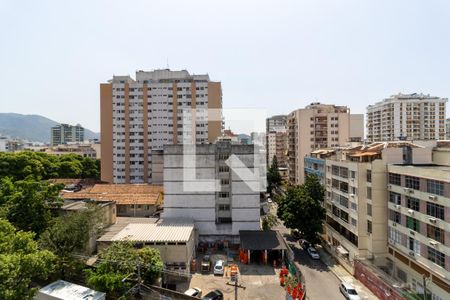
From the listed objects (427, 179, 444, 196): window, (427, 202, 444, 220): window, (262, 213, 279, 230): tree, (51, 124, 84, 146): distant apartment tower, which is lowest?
(262, 213, 279, 230): tree

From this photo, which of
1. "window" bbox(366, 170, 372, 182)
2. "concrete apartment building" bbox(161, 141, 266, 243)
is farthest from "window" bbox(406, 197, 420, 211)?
"concrete apartment building" bbox(161, 141, 266, 243)

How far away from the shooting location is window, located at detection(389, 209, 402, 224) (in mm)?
23406

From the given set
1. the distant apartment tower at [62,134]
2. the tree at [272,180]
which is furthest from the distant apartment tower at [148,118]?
the distant apartment tower at [62,134]

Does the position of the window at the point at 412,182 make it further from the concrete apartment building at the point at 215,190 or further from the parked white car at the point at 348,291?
the concrete apartment building at the point at 215,190

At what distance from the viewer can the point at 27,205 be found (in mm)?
24078

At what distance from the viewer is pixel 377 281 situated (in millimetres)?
22531

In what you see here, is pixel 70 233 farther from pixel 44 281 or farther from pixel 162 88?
pixel 162 88

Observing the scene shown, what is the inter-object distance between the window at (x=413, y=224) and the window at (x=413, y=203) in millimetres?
844

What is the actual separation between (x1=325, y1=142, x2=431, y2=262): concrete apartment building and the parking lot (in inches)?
318

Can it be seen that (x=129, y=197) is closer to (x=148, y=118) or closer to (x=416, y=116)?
(x=148, y=118)

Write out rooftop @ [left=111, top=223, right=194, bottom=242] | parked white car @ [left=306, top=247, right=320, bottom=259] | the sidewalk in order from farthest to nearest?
1. parked white car @ [left=306, top=247, right=320, bottom=259]
2. rooftop @ [left=111, top=223, right=194, bottom=242]
3. the sidewalk

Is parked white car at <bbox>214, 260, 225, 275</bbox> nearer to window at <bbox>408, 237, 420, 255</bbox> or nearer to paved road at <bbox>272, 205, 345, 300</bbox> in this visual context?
paved road at <bbox>272, 205, 345, 300</bbox>

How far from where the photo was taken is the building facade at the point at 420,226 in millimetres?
18656

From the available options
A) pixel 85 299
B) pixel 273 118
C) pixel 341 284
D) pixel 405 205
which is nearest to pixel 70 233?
pixel 85 299
